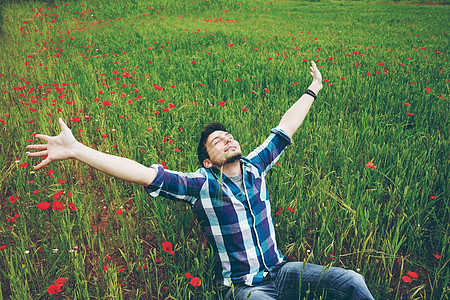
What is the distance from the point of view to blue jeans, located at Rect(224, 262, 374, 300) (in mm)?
1387

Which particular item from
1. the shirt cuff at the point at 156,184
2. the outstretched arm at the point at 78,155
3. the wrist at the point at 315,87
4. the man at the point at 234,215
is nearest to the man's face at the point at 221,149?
the man at the point at 234,215

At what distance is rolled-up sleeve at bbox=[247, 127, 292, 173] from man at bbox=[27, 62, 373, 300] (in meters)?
0.07

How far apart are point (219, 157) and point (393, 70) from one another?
456 cm

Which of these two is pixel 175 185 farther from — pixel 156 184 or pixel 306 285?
pixel 306 285

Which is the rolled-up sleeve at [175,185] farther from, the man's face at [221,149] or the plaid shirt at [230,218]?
the man's face at [221,149]

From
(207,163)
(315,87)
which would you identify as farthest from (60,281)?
(315,87)

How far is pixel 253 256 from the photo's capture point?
5.08ft

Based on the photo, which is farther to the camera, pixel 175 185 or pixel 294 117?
pixel 294 117

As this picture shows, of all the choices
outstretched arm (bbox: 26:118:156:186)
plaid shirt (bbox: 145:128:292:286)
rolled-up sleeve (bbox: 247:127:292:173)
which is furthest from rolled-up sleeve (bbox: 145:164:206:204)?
rolled-up sleeve (bbox: 247:127:292:173)

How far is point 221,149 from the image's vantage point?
1.75m

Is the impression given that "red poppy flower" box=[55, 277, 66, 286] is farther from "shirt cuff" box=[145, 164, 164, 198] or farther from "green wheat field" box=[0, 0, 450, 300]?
"shirt cuff" box=[145, 164, 164, 198]

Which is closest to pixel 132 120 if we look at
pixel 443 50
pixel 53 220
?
pixel 53 220

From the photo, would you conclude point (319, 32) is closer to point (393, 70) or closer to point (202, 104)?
point (393, 70)

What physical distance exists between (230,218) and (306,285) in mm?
532
